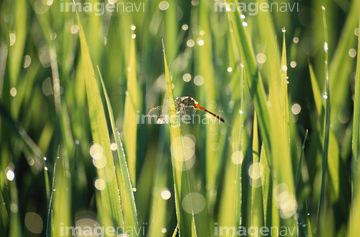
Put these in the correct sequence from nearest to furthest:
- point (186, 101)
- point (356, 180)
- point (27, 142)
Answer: point (356, 180)
point (27, 142)
point (186, 101)

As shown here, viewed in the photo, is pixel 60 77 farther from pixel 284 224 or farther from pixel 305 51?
pixel 305 51

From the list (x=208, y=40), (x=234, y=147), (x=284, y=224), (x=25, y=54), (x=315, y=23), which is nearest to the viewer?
(x=284, y=224)

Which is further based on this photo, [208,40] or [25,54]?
[25,54]

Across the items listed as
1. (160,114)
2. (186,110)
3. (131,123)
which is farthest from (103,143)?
(186,110)

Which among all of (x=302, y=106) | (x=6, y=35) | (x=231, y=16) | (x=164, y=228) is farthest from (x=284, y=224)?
(x=6, y=35)

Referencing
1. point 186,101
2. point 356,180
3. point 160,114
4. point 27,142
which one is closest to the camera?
point 356,180

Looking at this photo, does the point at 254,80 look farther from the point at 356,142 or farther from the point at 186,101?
the point at 186,101

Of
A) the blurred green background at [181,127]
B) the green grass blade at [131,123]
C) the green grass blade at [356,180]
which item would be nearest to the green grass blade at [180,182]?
the blurred green background at [181,127]

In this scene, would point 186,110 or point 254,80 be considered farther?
point 186,110

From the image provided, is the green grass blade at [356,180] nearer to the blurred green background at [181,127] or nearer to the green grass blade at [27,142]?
the blurred green background at [181,127]
